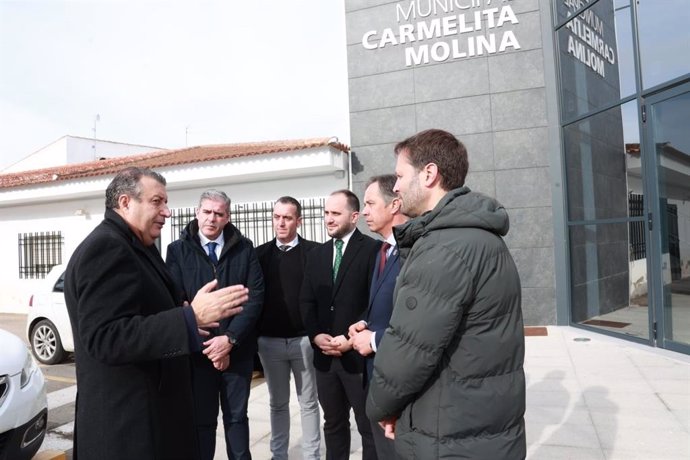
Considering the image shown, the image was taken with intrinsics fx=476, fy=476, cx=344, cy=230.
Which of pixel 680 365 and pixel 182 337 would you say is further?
pixel 680 365

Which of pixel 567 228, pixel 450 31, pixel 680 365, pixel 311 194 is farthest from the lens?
pixel 311 194

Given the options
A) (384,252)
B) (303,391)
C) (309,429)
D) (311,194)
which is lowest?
(309,429)

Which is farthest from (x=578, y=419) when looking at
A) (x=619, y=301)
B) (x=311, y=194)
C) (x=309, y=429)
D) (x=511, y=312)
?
(x=311, y=194)

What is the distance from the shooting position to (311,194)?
9875mm

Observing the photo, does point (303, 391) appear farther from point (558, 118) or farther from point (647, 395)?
point (558, 118)

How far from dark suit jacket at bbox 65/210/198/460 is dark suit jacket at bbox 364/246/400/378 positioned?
107 cm

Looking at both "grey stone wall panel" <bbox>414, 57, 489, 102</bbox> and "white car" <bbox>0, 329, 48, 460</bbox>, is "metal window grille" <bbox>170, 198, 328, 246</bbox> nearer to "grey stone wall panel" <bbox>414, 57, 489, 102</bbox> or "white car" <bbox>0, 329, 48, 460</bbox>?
"grey stone wall panel" <bbox>414, 57, 489, 102</bbox>

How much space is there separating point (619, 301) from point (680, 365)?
2.06 meters

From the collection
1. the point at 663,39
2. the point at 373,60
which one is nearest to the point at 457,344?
the point at 663,39

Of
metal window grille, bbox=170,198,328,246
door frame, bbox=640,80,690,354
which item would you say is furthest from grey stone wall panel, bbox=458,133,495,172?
metal window grille, bbox=170,198,328,246

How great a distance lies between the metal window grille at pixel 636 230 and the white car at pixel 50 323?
8.16 metres

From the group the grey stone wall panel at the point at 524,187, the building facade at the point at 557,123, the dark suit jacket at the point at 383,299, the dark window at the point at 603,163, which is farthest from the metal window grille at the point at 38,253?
the dark suit jacket at the point at 383,299

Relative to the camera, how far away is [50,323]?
684 cm

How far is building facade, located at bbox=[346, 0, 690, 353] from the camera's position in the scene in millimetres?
6477
